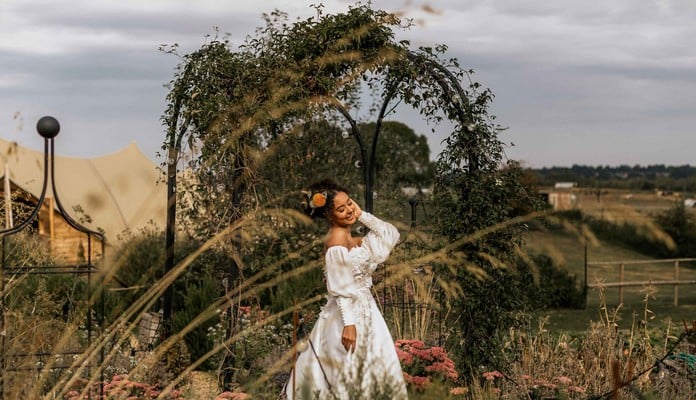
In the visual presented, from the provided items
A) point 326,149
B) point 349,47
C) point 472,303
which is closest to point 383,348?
point 472,303

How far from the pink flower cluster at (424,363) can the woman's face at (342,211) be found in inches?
38.1

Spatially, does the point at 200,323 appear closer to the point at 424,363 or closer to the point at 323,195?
the point at 424,363

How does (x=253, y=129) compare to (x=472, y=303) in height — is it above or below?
above

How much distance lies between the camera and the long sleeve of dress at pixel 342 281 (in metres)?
4.66

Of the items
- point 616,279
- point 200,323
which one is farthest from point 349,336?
point 616,279

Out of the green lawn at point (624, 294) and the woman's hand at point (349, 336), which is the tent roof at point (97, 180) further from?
the woman's hand at point (349, 336)

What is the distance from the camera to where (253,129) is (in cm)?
596

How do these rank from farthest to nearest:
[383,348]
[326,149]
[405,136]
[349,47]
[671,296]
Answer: [405,136] → [671,296] → [326,149] → [349,47] → [383,348]

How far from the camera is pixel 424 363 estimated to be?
557cm

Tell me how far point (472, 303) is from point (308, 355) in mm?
1474

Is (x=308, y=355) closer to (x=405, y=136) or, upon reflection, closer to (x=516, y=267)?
(x=516, y=267)

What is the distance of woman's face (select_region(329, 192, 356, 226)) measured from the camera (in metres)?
4.89

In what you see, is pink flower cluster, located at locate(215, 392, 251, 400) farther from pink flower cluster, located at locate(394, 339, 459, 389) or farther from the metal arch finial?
the metal arch finial

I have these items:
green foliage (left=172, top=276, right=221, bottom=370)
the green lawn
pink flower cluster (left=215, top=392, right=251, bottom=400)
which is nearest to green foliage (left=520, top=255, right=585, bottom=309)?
the green lawn
